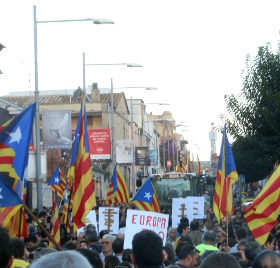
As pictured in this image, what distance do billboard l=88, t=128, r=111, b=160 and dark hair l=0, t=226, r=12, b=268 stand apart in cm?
3323

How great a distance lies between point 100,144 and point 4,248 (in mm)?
34159

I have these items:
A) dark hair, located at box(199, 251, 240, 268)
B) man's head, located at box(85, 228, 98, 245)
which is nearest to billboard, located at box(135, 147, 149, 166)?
man's head, located at box(85, 228, 98, 245)

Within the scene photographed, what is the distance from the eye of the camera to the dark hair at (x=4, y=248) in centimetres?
370

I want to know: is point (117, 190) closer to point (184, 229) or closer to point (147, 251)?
point (184, 229)

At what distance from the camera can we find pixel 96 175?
57.6 meters

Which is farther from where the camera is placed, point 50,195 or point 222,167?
point 50,195

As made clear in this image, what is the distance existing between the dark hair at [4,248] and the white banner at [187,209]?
15.6 meters

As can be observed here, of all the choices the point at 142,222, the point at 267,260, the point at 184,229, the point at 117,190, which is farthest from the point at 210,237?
the point at 117,190

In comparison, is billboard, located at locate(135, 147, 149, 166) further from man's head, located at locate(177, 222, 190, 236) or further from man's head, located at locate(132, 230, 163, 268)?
man's head, located at locate(132, 230, 163, 268)

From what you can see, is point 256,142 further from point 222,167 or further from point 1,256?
point 1,256

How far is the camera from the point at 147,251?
18.5ft

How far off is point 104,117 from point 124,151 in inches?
868

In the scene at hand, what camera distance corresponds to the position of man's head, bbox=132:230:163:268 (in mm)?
5617

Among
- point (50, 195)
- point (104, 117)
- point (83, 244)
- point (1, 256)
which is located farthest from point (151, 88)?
point (1, 256)
